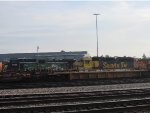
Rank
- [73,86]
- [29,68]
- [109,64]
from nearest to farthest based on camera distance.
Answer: [73,86], [29,68], [109,64]

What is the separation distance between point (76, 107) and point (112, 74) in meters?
27.4

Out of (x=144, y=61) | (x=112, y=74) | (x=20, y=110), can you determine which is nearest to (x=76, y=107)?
(x=20, y=110)

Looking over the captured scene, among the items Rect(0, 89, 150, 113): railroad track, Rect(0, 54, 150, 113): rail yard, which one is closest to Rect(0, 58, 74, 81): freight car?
Rect(0, 54, 150, 113): rail yard

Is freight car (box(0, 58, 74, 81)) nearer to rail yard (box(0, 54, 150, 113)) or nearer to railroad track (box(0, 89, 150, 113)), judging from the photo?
rail yard (box(0, 54, 150, 113))

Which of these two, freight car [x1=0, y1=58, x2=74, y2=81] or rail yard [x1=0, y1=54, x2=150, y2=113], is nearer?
rail yard [x1=0, y1=54, x2=150, y2=113]

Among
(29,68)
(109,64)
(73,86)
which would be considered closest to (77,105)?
(73,86)

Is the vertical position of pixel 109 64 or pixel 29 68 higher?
pixel 109 64

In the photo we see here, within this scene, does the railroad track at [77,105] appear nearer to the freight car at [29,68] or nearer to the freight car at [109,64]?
the freight car at [29,68]

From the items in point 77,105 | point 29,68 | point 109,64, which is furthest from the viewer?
point 109,64

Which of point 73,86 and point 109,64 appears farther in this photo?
point 109,64

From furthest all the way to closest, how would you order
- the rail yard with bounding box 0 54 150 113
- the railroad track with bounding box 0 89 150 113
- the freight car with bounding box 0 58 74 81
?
1. the freight car with bounding box 0 58 74 81
2. the rail yard with bounding box 0 54 150 113
3. the railroad track with bounding box 0 89 150 113

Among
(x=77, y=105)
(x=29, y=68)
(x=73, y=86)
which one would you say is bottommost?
(x=77, y=105)

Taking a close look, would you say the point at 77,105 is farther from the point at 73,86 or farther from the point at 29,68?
the point at 29,68

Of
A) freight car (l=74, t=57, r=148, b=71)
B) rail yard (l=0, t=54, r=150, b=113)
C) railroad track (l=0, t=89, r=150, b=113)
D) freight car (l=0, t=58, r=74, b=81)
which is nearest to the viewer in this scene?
railroad track (l=0, t=89, r=150, b=113)
